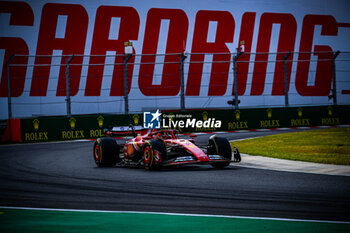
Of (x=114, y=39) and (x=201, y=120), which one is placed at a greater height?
(x=114, y=39)

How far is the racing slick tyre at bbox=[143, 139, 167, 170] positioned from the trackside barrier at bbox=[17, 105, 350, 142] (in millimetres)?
11896

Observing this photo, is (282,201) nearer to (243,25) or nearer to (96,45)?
(96,45)

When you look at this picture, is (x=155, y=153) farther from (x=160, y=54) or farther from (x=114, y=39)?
(x=114, y=39)

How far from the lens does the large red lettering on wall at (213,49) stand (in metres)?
27.3

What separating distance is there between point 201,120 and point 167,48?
6217mm

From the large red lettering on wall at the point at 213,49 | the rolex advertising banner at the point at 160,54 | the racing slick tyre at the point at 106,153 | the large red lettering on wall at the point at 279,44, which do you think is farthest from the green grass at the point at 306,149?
the large red lettering on wall at the point at 279,44

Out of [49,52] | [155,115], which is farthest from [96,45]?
[155,115]

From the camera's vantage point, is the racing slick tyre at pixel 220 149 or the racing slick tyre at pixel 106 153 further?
the racing slick tyre at pixel 106 153

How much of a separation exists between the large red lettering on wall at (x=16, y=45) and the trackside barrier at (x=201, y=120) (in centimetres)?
319

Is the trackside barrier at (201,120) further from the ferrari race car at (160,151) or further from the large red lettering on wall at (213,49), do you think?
the ferrari race car at (160,151)

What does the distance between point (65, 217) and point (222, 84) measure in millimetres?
21936

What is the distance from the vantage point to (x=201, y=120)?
80.7 feet

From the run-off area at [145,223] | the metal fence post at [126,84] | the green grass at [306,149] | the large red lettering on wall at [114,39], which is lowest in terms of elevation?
the green grass at [306,149]

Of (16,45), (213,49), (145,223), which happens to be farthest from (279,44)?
(145,223)
